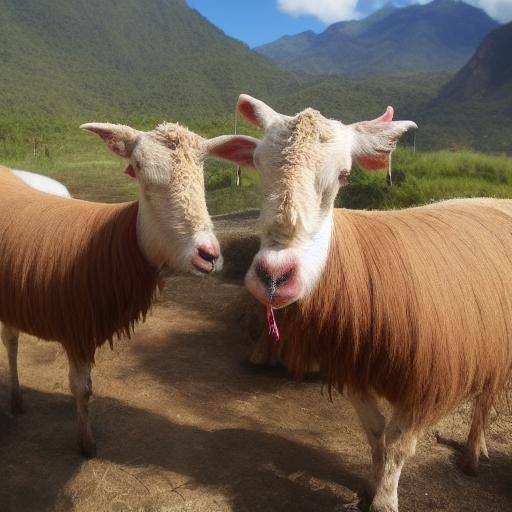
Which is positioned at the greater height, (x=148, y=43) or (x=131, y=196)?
(x=148, y=43)

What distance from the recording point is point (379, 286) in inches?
114

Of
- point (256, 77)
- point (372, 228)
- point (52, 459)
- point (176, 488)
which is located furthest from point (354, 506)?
point (256, 77)

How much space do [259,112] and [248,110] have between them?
0.42 ft

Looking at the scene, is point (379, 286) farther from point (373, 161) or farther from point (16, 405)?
point (16, 405)

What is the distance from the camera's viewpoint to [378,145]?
2824mm

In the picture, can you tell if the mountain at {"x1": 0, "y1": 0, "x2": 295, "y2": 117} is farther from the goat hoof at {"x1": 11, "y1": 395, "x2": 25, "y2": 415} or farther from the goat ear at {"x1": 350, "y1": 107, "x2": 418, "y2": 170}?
the goat ear at {"x1": 350, "y1": 107, "x2": 418, "y2": 170}

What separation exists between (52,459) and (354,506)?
231 centimetres

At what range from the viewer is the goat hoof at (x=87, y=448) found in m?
3.94

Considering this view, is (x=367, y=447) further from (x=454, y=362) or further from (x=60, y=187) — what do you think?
(x=60, y=187)

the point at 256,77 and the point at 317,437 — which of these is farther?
the point at 256,77

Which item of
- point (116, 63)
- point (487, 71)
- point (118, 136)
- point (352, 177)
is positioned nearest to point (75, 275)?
point (118, 136)

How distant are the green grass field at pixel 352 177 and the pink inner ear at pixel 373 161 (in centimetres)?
517

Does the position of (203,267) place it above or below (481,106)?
below

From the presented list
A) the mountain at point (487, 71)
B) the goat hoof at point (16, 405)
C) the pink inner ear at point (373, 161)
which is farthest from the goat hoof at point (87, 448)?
the mountain at point (487, 71)
